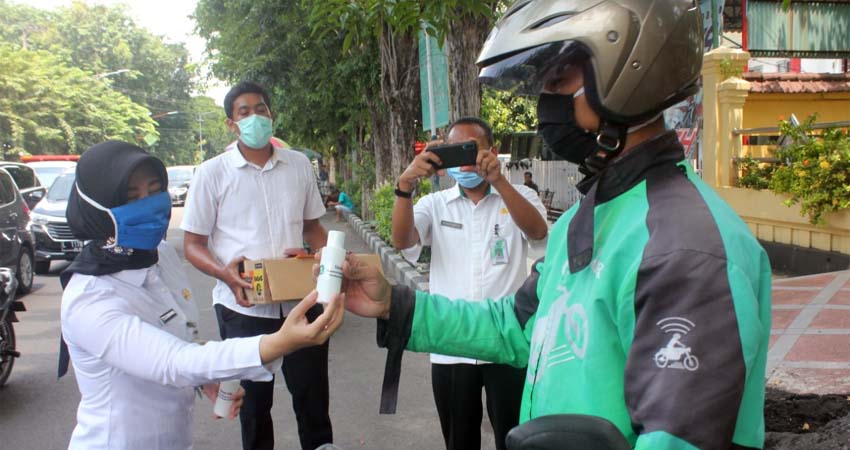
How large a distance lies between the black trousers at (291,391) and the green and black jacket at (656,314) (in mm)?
2006

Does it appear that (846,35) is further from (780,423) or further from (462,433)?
(462,433)

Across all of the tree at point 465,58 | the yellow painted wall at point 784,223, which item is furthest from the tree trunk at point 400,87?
the yellow painted wall at point 784,223

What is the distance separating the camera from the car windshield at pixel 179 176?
30.8m

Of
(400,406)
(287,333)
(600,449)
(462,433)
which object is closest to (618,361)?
(600,449)

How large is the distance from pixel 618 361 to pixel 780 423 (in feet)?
9.27

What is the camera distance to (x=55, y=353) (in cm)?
646

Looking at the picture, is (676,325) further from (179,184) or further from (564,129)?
(179,184)

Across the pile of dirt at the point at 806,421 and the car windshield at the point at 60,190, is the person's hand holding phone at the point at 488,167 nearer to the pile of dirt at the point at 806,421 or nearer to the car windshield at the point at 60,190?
the pile of dirt at the point at 806,421

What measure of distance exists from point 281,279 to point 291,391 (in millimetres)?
668

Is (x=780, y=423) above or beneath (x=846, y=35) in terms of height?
beneath

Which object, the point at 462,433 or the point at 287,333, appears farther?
the point at 462,433

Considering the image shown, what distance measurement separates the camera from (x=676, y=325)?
Answer: 1055 millimetres

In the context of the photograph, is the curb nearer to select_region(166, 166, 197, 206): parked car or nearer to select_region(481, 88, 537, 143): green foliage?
select_region(481, 88, 537, 143): green foliage

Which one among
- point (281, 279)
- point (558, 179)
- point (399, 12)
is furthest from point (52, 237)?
point (558, 179)
